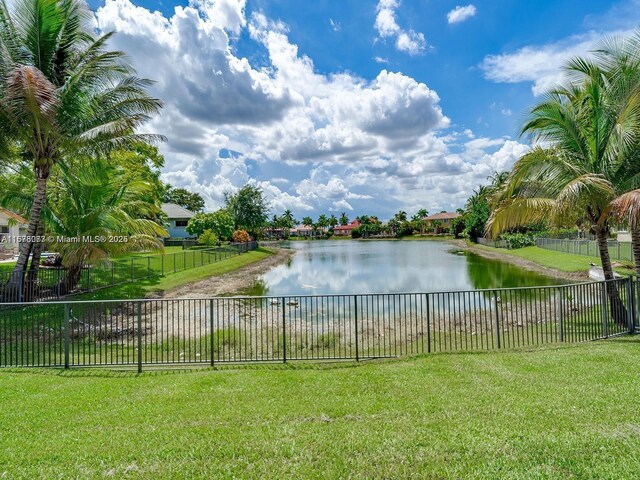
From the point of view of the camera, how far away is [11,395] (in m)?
5.14

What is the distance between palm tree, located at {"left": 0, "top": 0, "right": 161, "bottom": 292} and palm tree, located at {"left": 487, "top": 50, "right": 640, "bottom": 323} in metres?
14.1

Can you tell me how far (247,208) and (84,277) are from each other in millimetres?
36053

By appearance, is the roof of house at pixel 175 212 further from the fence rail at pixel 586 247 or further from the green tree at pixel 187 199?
the fence rail at pixel 586 247

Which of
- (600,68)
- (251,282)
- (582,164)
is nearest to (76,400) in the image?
(582,164)

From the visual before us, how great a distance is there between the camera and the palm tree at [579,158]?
941 cm

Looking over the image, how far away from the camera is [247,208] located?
52375mm

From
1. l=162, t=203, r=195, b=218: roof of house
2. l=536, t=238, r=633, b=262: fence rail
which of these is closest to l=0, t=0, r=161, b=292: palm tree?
l=536, t=238, r=633, b=262: fence rail

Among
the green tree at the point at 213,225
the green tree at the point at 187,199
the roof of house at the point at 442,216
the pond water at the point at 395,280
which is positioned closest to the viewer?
the pond water at the point at 395,280

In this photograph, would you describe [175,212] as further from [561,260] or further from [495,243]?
[561,260]

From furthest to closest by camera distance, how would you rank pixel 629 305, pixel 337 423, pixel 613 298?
pixel 613 298 → pixel 629 305 → pixel 337 423

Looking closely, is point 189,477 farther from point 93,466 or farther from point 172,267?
point 172,267

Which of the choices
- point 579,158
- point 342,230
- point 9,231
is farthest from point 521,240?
point 342,230

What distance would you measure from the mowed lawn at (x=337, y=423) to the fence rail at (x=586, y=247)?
23462mm

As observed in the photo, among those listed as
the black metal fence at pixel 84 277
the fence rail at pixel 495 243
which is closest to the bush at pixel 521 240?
the fence rail at pixel 495 243
